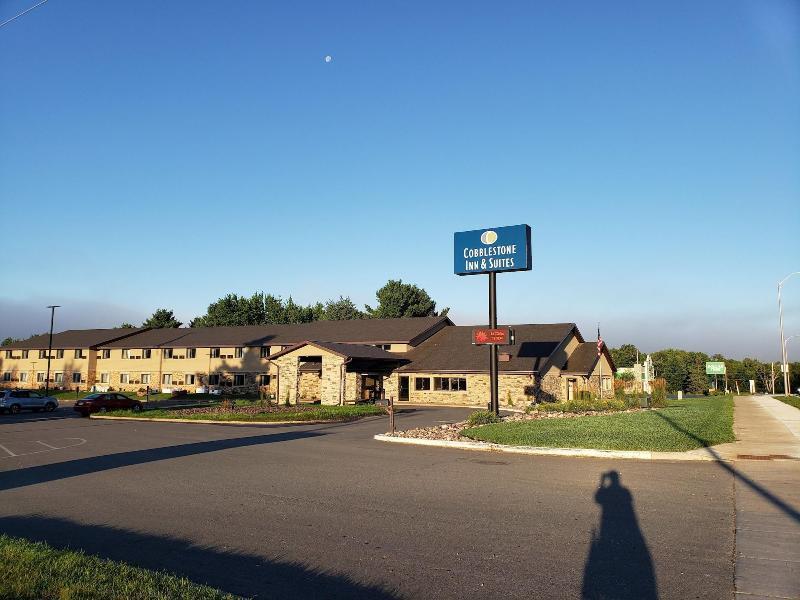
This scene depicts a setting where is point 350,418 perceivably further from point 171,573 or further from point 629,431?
point 171,573

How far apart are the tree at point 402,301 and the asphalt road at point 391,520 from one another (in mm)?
73155

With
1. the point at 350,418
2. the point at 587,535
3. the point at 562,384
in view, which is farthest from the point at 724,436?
the point at 562,384

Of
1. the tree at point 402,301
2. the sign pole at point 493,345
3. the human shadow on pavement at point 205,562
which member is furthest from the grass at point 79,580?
the tree at point 402,301

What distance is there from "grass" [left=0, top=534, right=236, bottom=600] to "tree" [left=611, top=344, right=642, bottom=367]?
402 feet

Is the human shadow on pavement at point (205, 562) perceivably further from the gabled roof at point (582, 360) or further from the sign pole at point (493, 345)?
the gabled roof at point (582, 360)

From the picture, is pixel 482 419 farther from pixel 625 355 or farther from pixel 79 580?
pixel 625 355

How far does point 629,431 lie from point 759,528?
1212 centimetres

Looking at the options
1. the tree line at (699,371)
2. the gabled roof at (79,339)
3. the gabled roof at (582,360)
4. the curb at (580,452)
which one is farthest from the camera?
the tree line at (699,371)

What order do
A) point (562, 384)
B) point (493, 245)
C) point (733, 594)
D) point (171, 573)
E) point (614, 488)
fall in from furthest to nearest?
point (562, 384) → point (493, 245) → point (614, 488) → point (171, 573) → point (733, 594)

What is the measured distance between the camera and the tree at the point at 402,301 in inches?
3556

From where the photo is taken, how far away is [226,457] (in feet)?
54.3

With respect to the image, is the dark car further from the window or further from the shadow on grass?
the shadow on grass

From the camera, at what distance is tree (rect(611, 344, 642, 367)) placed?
121938mm

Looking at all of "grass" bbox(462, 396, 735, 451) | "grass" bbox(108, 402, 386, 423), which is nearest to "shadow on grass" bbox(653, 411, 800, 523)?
"grass" bbox(462, 396, 735, 451)
